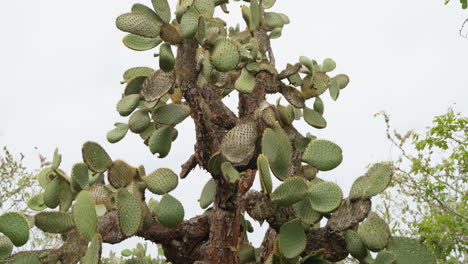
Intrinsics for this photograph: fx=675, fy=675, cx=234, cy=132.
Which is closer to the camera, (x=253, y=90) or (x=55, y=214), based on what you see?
(x=55, y=214)

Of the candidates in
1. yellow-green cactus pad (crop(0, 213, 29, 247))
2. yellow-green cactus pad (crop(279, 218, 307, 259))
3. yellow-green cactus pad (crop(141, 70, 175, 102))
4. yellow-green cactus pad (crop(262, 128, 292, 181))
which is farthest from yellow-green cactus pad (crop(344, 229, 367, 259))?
yellow-green cactus pad (crop(0, 213, 29, 247))

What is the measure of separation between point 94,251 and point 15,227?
30 cm

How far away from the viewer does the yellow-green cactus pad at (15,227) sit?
6.56ft

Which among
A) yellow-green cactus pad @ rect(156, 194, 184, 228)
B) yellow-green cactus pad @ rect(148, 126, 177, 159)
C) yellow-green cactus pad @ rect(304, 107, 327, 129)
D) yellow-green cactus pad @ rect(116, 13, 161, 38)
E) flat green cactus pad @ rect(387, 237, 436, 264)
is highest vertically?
yellow-green cactus pad @ rect(116, 13, 161, 38)

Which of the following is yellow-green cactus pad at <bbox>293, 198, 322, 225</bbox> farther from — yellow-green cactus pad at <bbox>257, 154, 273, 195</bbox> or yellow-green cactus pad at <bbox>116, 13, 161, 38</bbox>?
yellow-green cactus pad at <bbox>116, 13, 161, 38</bbox>

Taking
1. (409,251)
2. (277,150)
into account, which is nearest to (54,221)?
(277,150)

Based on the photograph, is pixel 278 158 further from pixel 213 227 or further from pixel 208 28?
pixel 208 28

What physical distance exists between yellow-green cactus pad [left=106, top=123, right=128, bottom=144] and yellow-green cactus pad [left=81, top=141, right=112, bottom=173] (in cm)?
55

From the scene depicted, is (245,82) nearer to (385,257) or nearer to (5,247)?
(385,257)

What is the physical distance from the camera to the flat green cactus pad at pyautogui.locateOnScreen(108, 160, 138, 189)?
2129 mm

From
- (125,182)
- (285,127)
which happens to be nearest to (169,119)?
(125,182)

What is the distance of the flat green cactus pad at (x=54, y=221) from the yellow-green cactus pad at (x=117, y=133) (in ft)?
1.98

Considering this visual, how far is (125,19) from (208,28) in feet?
0.92

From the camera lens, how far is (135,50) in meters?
2.46
